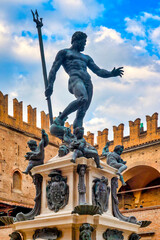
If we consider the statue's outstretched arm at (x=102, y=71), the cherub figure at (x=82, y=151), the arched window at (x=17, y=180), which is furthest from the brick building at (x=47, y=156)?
the cherub figure at (x=82, y=151)

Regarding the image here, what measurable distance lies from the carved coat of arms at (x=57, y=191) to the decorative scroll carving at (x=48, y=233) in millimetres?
268

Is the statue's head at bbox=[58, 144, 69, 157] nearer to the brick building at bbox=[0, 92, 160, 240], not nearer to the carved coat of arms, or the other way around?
the carved coat of arms

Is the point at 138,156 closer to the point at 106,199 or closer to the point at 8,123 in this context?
the point at 8,123

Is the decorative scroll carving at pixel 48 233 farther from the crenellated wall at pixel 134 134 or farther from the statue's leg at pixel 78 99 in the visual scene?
the crenellated wall at pixel 134 134

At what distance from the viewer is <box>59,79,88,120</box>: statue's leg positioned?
6373 millimetres

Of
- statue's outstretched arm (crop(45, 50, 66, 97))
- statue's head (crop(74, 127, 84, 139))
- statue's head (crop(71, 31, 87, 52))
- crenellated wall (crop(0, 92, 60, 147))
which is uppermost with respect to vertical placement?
crenellated wall (crop(0, 92, 60, 147))

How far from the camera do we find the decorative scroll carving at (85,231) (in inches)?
199

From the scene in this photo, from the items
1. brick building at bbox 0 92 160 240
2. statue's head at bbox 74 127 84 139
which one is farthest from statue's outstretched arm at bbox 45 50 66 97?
brick building at bbox 0 92 160 240

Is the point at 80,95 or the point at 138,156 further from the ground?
the point at 138,156

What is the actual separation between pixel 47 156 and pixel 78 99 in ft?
70.2

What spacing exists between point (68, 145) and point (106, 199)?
0.97 m

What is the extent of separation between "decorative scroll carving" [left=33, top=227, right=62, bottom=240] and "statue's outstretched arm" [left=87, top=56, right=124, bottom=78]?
2747 mm

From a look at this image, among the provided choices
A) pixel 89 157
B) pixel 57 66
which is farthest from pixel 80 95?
pixel 89 157

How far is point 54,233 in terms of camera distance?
212 inches
